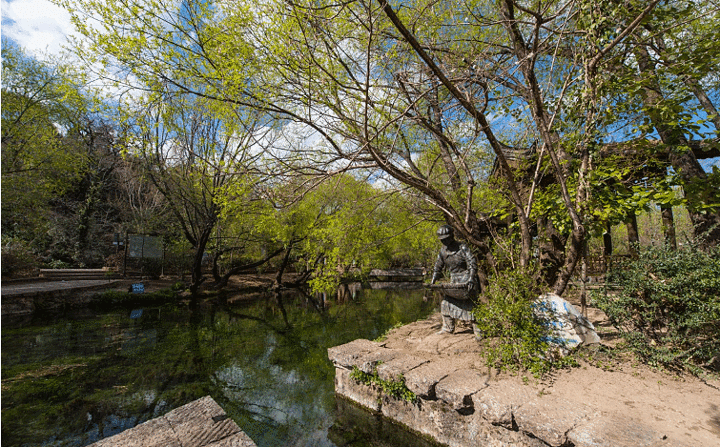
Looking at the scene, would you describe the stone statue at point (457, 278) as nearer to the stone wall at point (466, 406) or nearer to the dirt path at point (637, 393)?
the stone wall at point (466, 406)

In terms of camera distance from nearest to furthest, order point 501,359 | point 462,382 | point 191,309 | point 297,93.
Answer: point 462,382 → point 501,359 → point 297,93 → point 191,309

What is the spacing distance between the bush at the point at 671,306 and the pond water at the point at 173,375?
110 inches

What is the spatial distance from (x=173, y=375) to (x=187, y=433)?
12.8 ft

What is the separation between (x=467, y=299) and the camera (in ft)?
17.6

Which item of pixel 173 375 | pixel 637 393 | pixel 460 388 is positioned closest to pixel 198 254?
pixel 173 375

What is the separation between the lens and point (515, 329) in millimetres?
3996

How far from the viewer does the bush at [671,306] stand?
10.4 ft

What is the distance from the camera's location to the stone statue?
5.06 metres

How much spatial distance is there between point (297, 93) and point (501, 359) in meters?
4.86

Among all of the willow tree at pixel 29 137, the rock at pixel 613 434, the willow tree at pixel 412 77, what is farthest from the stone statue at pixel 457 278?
the willow tree at pixel 29 137

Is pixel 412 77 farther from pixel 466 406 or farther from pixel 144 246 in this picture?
pixel 144 246

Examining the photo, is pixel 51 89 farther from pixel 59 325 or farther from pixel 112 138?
pixel 59 325

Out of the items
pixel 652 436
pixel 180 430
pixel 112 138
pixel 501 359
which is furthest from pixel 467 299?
pixel 112 138

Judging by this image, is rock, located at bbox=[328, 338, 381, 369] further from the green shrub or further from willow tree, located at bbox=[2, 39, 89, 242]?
willow tree, located at bbox=[2, 39, 89, 242]
